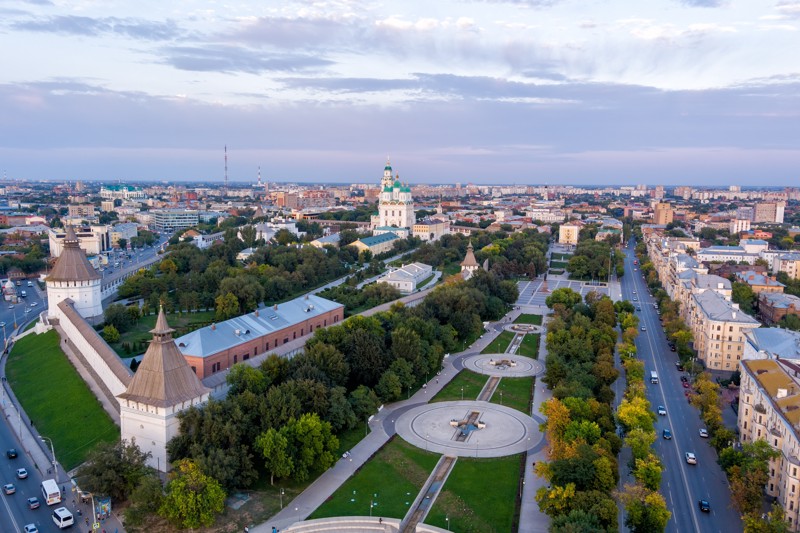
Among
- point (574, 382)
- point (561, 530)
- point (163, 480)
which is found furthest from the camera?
point (574, 382)

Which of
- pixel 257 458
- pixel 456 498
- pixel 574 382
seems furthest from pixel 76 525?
pixel 574 382

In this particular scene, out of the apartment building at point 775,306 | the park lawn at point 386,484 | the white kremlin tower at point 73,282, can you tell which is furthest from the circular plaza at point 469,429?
the apartment building at point 775,306

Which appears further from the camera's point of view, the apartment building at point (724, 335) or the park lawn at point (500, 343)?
the park lawn at point (500, 343)

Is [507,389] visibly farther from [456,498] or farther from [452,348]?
[456,498]

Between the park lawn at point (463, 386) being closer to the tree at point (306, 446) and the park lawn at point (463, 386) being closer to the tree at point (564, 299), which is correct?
the tree at point (306, 446)

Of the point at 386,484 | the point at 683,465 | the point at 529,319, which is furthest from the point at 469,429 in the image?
the point at 529,319

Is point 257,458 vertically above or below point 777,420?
below

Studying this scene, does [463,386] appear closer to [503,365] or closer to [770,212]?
[503,365]
